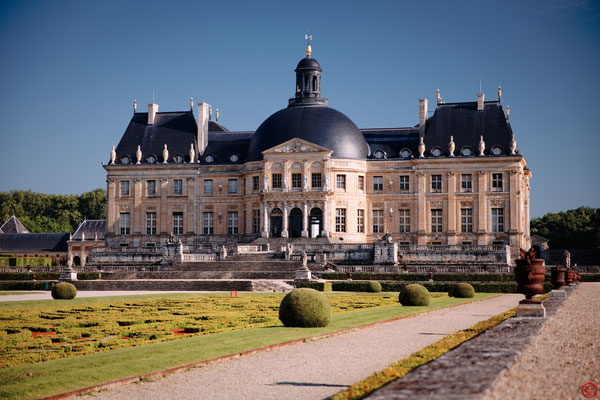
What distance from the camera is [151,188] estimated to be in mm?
68938

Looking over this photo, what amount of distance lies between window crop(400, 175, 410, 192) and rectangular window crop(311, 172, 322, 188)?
7.37m

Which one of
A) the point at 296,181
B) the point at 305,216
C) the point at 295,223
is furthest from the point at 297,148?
the point at 295,223

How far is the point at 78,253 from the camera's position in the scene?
83500 mm

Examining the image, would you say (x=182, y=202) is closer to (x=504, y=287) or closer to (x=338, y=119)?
(x=338, y=119)

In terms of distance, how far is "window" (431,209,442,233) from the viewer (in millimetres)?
64250

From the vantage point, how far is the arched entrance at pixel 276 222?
64625 mm

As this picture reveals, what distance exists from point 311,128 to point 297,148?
2.57m

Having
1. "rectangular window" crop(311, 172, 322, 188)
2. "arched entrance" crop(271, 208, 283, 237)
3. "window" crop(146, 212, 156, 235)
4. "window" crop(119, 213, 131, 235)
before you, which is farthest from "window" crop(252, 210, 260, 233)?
"window" crop(119, 213, 131, 235)

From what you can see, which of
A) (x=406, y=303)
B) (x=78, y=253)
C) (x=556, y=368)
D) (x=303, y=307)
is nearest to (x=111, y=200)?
(x=78, y=253)

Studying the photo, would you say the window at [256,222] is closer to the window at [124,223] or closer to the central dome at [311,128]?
the central dome at [311,128]

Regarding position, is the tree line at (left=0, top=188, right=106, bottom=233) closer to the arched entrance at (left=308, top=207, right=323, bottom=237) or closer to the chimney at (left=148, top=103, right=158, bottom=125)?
the chimney at (left=148, top=103, right=158, bottom=125)

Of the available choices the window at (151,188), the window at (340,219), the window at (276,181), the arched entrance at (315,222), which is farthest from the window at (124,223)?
the window at (340,219)

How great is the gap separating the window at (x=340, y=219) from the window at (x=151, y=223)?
1726cm

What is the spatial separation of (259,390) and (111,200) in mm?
60106
